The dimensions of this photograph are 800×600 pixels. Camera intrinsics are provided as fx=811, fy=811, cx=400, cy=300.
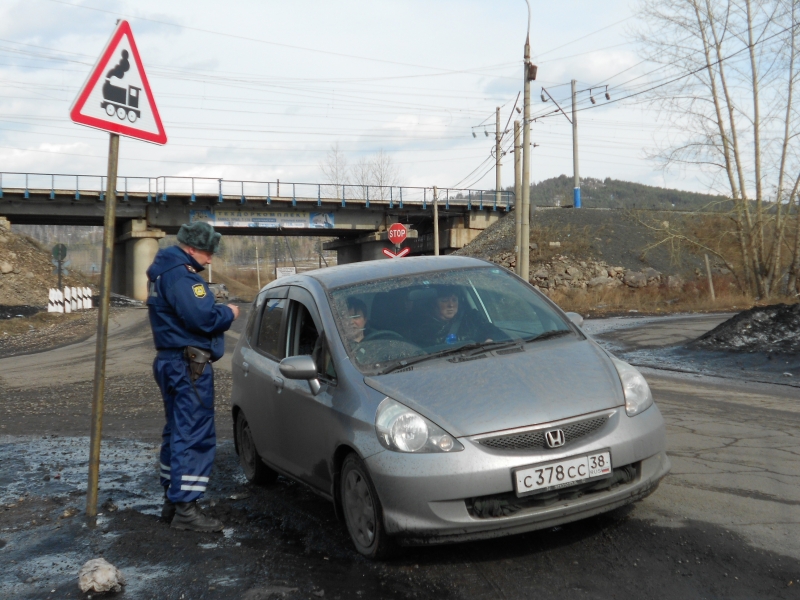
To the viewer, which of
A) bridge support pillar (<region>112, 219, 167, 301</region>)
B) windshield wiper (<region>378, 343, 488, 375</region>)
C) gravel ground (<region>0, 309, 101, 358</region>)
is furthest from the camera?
bridge support pillar (<region>112, 219, 167, 301</region>)

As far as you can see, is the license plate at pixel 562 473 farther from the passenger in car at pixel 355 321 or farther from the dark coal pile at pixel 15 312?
the dark coal pile at pixel 15 312

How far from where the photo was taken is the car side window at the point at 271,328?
569 cm

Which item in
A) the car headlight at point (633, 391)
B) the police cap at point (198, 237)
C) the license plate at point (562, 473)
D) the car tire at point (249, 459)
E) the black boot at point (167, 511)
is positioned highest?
the police cap at point (198, 237)

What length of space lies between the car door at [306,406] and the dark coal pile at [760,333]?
10078mm

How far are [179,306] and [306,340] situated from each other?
0.83m

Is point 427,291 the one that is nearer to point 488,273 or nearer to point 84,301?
point 488,273

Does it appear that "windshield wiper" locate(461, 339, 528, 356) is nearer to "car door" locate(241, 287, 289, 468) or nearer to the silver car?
the silver car

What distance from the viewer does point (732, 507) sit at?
15.2 feet

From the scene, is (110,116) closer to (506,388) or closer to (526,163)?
(506,388)

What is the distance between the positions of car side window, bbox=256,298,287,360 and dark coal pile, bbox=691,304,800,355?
32.2 ft

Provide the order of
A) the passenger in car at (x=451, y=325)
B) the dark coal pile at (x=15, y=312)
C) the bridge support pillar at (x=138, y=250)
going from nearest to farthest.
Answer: the passenger in car at (x=451, y=325) → the dark coal pile at (x=15, y=312) → the bridge support pillar at (x=138, y=250)

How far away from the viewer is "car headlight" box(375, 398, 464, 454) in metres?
3.83

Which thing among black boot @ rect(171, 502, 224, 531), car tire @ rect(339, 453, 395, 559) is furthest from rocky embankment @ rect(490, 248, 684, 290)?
car tire @ rect(339, 453, 395, 559)

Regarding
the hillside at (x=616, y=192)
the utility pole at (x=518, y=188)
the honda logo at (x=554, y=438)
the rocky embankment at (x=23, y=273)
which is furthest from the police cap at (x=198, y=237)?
the hillside at (x=616, y=192)
